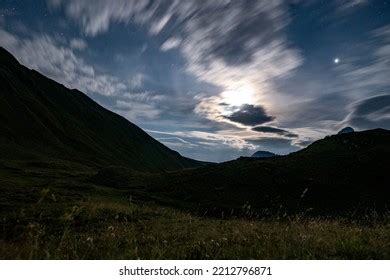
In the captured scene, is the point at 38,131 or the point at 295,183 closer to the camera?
the point at 295,183

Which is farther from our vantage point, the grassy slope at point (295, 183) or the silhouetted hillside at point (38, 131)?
the silhouetted hillside at point (38, 131)

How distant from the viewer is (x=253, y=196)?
40.0m

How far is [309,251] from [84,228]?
55.2ft

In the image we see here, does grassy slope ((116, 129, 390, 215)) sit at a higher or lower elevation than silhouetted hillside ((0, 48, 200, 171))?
lower

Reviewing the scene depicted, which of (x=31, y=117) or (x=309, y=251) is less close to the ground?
(x=31, y=117)

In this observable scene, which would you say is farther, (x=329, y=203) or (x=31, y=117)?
(x=31, y=117)

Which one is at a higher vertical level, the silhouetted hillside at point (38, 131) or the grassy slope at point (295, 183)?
the silhouetted hillside at point (38, 131)

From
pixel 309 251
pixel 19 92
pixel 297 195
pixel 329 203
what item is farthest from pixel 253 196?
pixel 19 92

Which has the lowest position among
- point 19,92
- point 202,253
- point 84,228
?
point 84,228

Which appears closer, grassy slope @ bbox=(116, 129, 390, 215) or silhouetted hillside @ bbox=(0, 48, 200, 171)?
grassy slope @ bbox=(116, 129, 390, 215)

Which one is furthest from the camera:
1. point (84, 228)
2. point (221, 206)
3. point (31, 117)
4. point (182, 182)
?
point (31, 117)

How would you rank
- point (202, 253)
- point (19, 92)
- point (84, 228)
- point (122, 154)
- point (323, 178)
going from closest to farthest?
point (202, 253), point (84, 228), point (323, 178), point (19, 92), point (122, 154)

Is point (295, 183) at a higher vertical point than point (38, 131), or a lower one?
lower
